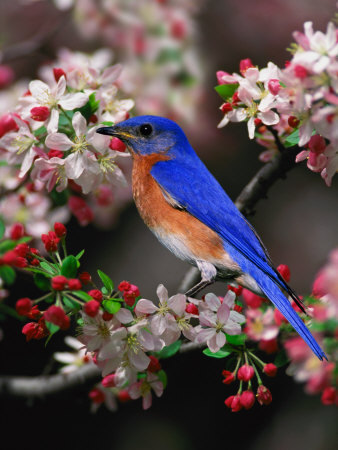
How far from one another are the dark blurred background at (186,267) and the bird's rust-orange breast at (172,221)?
154 centimetres

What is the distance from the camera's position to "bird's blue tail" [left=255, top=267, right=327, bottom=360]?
6.44ft

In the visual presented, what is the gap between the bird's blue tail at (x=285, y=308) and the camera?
1.96 m

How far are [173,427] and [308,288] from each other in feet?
5.03

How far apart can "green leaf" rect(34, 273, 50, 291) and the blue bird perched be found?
75 cm

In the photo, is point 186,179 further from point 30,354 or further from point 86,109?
point 30,354

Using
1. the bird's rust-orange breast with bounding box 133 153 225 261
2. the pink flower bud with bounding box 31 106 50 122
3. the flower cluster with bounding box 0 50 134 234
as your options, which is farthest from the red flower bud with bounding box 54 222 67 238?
the bird's rust-orange breast with bounding box 133 153 225 261

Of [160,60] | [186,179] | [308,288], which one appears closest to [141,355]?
[186,179]

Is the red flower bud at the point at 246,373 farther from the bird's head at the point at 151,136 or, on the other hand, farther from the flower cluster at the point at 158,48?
the flower cluster at the point at 158,48

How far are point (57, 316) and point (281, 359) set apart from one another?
33.0 inches

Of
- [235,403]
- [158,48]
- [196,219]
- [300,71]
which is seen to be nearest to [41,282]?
[235,403]

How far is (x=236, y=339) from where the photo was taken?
6.91 feet

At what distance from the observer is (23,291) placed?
4270 millimetres

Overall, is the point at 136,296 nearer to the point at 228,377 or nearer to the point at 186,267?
the point at 228,377

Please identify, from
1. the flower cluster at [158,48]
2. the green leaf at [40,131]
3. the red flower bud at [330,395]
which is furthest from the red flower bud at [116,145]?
the flower cluster at [158,48]
